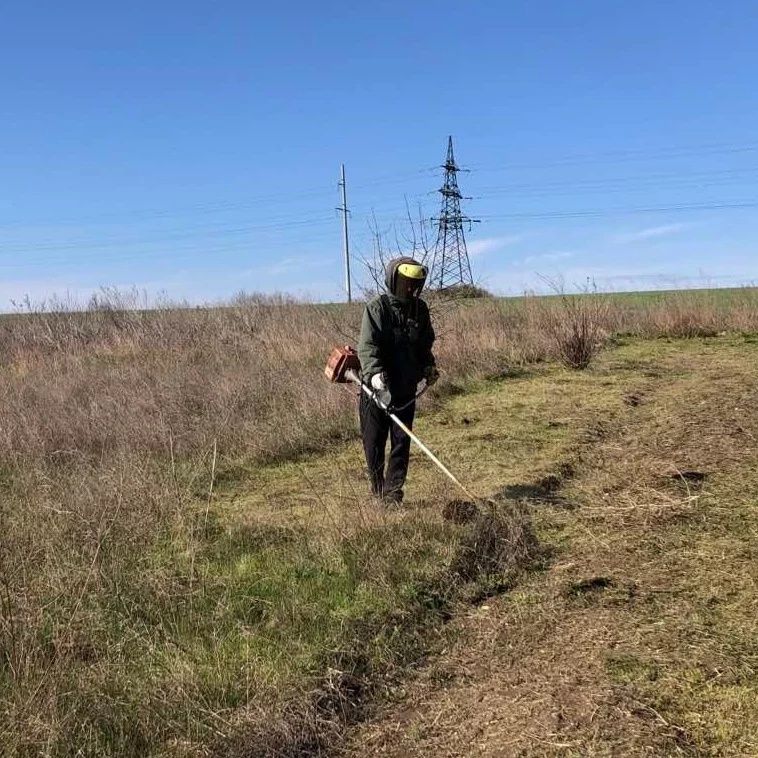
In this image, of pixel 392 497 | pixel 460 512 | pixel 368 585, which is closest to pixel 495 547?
pixel 460 512

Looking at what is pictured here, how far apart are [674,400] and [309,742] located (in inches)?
288

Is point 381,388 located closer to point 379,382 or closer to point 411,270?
point 379,382

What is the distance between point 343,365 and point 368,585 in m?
1.89

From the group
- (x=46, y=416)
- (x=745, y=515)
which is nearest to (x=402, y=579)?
(x=745, y=515)

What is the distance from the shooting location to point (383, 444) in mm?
5371

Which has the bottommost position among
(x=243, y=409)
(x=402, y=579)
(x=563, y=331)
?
(x=402, y=579)

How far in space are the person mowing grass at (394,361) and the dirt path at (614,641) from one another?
1080 mm

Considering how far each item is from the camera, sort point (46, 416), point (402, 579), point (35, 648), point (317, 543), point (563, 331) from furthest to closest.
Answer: point (563, 331), point (46, 416), point (317, 543), point (402, 579), point (35, 648)

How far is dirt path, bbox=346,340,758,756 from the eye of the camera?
2641mm

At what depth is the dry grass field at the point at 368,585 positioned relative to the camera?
2.75 m

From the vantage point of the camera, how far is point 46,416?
28.0 ft

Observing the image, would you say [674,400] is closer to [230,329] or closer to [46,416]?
[46,416]

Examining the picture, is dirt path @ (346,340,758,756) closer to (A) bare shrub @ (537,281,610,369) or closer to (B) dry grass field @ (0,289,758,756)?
(B) dry grass field @ (0,289,758,756)

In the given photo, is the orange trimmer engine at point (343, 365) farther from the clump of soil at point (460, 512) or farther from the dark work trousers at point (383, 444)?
the clump of soil at point (460, 512)
